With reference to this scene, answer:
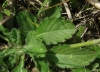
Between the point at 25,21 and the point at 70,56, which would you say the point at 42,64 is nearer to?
the point at 70,56

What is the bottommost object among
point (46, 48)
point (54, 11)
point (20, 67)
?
point (20, 67)

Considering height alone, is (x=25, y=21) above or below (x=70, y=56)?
above

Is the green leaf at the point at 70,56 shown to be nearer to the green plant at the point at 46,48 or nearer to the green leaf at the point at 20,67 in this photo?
the green plant at the point at 46,48

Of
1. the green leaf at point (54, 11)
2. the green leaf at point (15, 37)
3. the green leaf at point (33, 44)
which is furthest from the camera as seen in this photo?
the green leaf at point (54, 11)

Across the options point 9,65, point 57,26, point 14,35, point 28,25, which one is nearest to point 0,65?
point 9,65

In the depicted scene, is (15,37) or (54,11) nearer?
(15,37)

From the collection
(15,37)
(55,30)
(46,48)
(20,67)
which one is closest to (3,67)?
(20,67)

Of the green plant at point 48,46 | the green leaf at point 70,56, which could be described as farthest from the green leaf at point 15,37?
the green leaf at point 70,56
